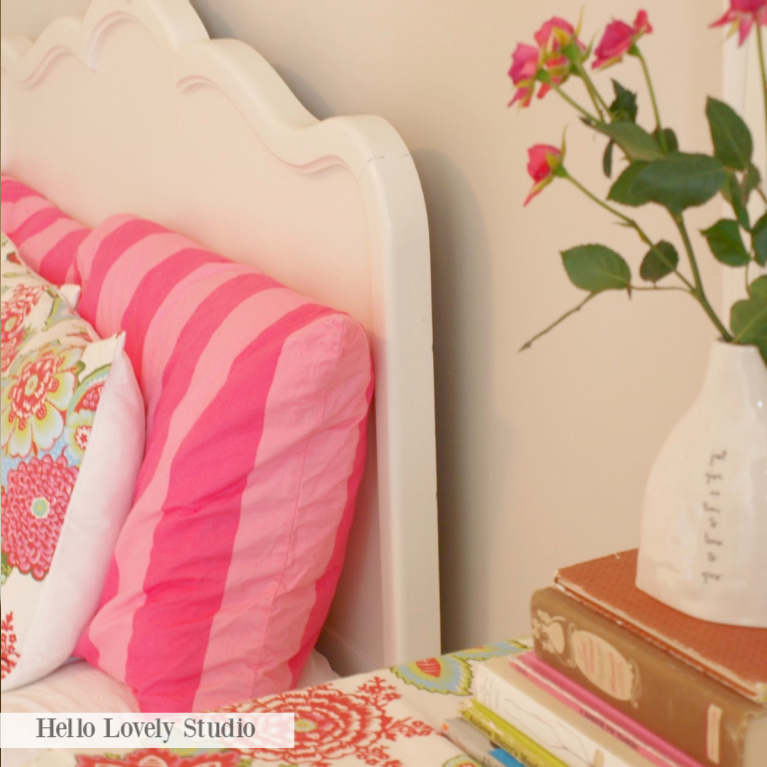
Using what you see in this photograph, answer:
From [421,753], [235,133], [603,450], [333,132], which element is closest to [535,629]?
[421,753]

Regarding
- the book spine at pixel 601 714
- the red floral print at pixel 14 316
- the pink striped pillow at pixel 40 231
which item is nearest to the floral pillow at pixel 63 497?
the red floral print at pixel 14 316

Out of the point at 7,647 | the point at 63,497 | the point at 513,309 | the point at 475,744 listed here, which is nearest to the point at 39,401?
the point at 63,497

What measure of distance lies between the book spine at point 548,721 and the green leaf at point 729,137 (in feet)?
1.00

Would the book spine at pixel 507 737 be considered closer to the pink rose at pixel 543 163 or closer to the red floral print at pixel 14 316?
the pink rose at pixel 543 163

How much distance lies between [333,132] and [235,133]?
293 mm

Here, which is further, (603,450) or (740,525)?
(603,450)

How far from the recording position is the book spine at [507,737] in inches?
23.8

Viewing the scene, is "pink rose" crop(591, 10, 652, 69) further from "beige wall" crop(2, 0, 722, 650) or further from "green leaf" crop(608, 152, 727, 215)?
"beige wall" crop(2, 0, 722, 650)

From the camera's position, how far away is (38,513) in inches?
42.9

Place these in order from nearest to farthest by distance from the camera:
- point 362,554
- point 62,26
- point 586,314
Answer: point 586,314
point 362,554
point 62,26

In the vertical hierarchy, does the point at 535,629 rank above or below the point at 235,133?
below

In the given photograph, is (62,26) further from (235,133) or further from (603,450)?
(603,450)

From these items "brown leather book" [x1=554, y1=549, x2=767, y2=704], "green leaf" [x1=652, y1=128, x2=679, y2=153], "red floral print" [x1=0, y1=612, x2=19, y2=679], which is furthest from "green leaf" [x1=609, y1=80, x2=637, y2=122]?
"red floral print" [x1=0, y1=612, x2=19, y2=679]

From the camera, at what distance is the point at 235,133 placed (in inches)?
52.3
